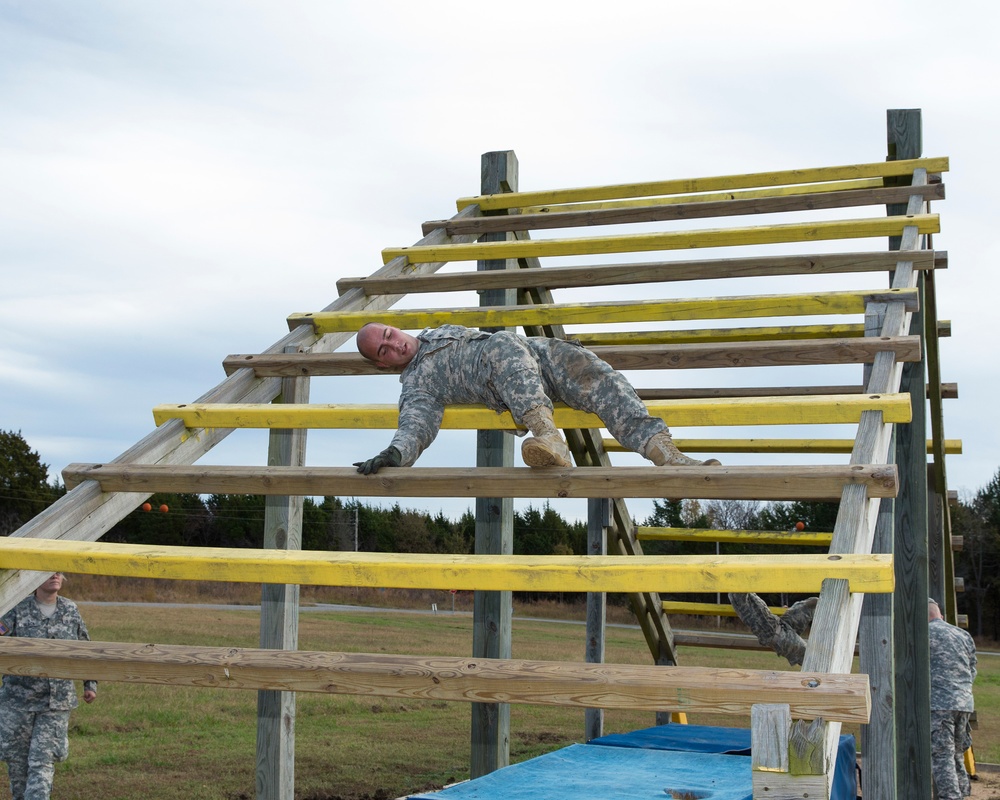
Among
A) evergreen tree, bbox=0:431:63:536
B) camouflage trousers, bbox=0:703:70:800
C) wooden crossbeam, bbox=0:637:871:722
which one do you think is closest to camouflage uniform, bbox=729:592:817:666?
wooden crossbeam, bbox=0:637:871:722

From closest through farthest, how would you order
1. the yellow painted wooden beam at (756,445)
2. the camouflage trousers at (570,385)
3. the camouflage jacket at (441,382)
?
the camouflage trousers at (570,385)
the camouflage jacket at (441,382)
the yellow painted wooden beam at (756,445)

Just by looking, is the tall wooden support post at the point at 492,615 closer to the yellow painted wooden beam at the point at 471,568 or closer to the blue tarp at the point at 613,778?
the blue tarp at the point at 613,778

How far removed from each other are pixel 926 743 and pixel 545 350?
3.73 metres

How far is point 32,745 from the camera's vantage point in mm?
5992

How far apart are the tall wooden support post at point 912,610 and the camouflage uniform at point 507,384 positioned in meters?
2.59

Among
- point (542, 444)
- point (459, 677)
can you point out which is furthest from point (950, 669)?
point (459, 677)

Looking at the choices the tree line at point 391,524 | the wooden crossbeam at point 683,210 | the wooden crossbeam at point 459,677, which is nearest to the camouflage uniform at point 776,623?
the wooden crossbeam at point 683,210

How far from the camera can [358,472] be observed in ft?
12.5

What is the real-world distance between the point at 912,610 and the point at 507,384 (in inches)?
131

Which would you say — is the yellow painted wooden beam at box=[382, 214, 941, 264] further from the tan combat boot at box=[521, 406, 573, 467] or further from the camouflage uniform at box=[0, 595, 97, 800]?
the camouflage uniform at box=[0, 595, 97, 800]

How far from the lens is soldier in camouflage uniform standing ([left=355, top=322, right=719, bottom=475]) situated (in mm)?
4043

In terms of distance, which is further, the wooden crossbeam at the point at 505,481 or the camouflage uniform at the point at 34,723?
the camouflage uniform at the point at 34,723

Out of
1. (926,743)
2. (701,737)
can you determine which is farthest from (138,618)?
(926,743)

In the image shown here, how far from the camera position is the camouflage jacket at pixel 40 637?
19.8ft
